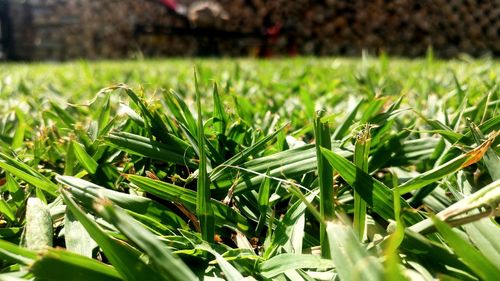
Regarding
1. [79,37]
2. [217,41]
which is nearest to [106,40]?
[79,37]

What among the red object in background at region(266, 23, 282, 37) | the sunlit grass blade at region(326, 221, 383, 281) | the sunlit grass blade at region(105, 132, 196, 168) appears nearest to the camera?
the sunlit grass blade at region(326, 221, 383, 281)

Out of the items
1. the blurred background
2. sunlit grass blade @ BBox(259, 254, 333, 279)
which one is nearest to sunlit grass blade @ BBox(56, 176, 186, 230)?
sunlit grass blade @ BBox(259, 254, 333, 279)

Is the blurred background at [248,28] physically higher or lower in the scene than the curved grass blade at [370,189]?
higher

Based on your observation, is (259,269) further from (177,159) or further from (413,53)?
(413,53)

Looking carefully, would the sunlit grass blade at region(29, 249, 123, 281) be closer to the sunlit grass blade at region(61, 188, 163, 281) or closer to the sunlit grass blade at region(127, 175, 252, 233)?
the sunlit grass blade at region(61, 188, 163, 281)

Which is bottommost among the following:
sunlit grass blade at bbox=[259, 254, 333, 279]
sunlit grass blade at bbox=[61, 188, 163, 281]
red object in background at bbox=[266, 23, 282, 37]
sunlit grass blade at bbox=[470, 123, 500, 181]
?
sunlit grass blade at bbox=[259, 254, 333, 279]

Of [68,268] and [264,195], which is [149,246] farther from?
[264,195]

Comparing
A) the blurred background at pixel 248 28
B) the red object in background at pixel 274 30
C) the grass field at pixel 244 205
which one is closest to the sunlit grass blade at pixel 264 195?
the grass field at pixel 244 205

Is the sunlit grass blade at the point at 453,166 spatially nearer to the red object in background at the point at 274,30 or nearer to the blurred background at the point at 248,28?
the blurred background at the point at 248,28
